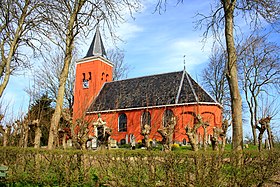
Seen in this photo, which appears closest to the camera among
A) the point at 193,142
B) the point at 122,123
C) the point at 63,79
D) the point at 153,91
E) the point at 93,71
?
the point at 193,142

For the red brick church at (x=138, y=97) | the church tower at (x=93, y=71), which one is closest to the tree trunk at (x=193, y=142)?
the red brick church at (x=138, y=97)

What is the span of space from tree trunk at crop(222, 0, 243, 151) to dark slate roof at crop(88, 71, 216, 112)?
17382mm

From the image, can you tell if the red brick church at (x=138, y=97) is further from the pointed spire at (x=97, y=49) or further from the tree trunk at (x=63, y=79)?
the tree trunk at (x=63, y=79)

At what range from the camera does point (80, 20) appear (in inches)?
465

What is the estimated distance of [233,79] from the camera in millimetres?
8672

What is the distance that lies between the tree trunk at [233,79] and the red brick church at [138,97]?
14822 millimetres

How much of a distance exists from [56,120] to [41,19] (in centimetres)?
517

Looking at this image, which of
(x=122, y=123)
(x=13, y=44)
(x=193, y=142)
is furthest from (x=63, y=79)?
(x=122, y=123)

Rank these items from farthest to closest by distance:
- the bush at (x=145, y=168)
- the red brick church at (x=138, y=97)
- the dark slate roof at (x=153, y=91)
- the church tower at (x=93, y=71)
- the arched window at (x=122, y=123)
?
the church tower at (x=93, y=71)
the arched window at (x=122, y=123)
the dark slate roof at (x=153, y=91)
the red brick church at (x=138, y=97)
the bush at (x=145, y=168)

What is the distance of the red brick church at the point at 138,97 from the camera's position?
86.3ft

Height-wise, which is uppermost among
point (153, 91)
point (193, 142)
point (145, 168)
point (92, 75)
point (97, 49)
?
point (97, 49)

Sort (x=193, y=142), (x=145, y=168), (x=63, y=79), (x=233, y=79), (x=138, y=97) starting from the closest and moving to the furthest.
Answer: (x=145, y=168), (x=233, y=79), (x=193, y=142), (x=63, y=79), (x=138, y=97)

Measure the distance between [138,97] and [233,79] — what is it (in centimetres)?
2313

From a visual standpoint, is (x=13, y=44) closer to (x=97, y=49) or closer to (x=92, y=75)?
(x=92, y=75)
